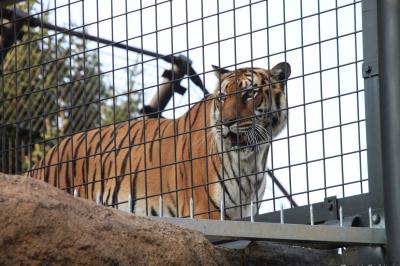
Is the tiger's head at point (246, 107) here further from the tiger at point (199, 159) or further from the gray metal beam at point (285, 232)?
the gray metal beam at point (285, 232)

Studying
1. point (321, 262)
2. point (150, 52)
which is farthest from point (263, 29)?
point (150, 52)

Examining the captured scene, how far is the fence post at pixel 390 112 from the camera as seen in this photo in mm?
2598

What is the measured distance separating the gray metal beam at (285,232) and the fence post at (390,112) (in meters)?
0.14

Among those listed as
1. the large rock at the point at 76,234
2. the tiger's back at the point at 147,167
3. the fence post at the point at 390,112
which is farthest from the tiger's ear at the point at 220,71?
the large rock at the point at 76,234

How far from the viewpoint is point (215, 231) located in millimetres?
2609

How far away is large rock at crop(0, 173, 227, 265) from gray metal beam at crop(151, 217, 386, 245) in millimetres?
181

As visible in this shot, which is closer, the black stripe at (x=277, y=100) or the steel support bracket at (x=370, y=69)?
the steel support bracket at (x=370, y=69)

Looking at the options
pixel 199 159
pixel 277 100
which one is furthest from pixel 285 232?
pixel 199 159

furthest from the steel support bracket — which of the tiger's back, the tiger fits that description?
the tiger's back

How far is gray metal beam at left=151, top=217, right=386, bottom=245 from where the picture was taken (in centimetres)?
261

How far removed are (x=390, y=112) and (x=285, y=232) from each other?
0.37 meters

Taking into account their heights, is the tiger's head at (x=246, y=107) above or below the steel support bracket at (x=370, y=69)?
above

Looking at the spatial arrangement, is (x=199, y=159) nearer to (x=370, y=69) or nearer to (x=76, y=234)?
(x=370, y=69)

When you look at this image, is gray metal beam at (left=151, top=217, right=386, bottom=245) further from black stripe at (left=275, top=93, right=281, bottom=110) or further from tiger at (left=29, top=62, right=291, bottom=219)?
black stripe at (left=275, top=93, right=281, bottom=110)
